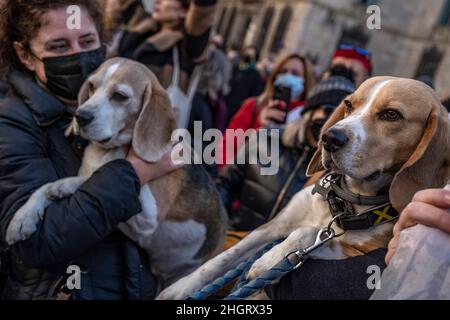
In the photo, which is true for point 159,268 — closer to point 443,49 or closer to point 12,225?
point 12,225

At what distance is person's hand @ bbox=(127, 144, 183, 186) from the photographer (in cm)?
276

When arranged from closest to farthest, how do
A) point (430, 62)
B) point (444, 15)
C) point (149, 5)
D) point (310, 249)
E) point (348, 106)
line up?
point (310, 249)
point (348, 106)
point (149, 5)
point (444, 15)
point (430, 62)

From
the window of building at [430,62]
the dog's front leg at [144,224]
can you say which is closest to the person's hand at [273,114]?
the dog's front leg at [144,224]

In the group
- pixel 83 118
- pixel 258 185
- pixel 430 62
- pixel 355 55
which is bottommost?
pixel 430 62

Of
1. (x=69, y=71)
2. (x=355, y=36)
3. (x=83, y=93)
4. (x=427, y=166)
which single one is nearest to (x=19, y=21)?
(x=69, y=71)

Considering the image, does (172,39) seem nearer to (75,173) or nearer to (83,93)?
(83,93)

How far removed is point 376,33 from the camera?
3112 cm

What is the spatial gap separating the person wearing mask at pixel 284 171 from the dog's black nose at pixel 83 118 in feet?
4.81

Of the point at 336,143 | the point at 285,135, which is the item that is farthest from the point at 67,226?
the point at 285,135

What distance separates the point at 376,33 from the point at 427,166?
3145 centimetres

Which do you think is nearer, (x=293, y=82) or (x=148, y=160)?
(x=148, y=160)

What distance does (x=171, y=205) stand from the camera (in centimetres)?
312
